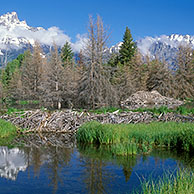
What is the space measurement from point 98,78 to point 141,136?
11.9 metres

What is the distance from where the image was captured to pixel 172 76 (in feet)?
115

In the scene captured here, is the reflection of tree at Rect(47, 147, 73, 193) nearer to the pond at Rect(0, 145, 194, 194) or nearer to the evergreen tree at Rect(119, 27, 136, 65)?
the pond at Rect(0, 145, 194, 194)

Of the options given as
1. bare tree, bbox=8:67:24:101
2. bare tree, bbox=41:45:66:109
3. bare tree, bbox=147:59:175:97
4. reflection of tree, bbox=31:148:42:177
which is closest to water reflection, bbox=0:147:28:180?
reflection of tree, bbox=31:148:42:177

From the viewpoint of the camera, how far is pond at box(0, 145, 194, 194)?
593 cm

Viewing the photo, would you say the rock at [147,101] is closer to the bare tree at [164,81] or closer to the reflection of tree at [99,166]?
the bare tree at [164,81]

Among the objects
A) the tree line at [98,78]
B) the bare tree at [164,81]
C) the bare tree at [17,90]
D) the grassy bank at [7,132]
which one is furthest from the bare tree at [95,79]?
the bare tree at [17,90]

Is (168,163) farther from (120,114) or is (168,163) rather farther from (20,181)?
(120,114)

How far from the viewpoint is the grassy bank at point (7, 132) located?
37.3ft

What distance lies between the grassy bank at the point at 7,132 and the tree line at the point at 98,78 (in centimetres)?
925

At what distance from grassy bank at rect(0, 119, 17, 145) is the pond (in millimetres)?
1741

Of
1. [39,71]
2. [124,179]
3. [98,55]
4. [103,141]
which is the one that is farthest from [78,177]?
[39,71]

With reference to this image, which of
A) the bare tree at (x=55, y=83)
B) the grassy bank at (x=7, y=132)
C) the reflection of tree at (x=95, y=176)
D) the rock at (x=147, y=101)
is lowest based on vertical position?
the reflection of tree at (x=95, y=176)

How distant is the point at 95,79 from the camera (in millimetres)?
20938

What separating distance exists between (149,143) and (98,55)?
1317 cm
